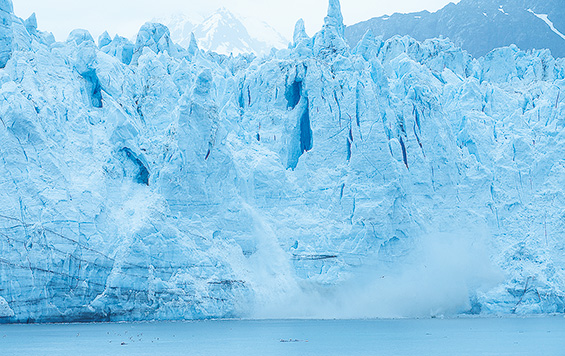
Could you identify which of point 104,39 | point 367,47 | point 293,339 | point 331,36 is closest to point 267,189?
point 293,339

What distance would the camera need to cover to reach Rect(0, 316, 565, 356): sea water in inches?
990

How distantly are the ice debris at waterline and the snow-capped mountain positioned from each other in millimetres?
20385

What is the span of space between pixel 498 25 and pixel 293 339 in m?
39.1

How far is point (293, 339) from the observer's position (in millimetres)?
29328

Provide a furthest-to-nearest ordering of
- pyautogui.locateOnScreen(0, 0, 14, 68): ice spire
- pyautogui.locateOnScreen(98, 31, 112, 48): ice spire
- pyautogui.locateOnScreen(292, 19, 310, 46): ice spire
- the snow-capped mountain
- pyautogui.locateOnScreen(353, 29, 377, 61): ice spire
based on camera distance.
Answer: the snow-capped mountain
pyautogui.locateOnScreen(353, 29, 377, 61): ice spire
pyautogui.locateOnScreen(292, 19, 310, 46): ice spire
pyautogui.locateOnScreen(98, 31, 112, 48): ice spire
pyautogui.locateOnScreen(0, 0, 14, 68): ice spire

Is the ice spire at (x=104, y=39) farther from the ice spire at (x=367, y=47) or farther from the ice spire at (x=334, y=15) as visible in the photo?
the ice spire at (x=367, y=47)

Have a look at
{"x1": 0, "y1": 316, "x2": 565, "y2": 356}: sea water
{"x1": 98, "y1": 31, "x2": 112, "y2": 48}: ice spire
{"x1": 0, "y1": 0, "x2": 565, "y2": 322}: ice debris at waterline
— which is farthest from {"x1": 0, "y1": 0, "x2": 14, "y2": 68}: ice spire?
{"x1": 0, "y1": 316, "x2": 565, "y2": 356}: sea water

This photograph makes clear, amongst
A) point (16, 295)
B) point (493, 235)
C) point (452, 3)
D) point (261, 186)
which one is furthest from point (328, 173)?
point (452, 3)

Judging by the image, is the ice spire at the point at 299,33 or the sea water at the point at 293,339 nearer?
→ the sea water at the point at 293,339

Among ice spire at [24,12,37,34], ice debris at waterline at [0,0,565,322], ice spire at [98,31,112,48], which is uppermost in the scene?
ice spire at [98,31,112,48]

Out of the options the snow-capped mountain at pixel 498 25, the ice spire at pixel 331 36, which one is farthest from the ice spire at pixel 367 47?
the snow-capped mountain at pixel 498 25

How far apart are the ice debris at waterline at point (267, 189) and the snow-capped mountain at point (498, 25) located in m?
20.4

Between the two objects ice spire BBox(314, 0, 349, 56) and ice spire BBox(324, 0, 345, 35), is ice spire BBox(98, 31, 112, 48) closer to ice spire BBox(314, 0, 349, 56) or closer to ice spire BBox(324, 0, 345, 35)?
ice spire BBox(314, 0, 349, 56)

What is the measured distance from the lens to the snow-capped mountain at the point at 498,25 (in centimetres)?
6003
